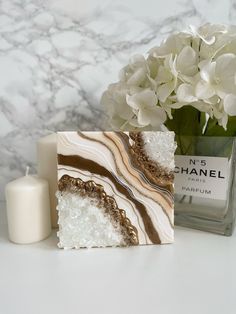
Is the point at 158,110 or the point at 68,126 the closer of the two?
the point at 158,110

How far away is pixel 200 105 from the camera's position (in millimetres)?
521

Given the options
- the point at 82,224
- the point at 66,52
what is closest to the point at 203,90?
the point at 82,224

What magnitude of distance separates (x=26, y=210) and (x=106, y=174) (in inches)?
5.7

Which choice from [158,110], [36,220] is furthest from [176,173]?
[36,220]

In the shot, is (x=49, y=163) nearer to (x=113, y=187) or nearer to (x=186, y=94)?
(x=113, y=187)

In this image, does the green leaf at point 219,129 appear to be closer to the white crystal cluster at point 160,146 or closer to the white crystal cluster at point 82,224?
the white crystal cluster at point 160,146

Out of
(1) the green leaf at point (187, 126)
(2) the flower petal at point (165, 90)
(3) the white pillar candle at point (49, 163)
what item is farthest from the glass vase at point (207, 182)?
(3) the white pillar candle at point (49, 163)

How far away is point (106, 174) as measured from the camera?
1.70ft

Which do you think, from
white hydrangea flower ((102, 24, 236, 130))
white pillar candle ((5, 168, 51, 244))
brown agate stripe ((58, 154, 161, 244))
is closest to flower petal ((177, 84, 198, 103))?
white hydrangea flower ((102, 24, 236, 130))

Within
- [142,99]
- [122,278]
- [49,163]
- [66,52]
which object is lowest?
[122,278]

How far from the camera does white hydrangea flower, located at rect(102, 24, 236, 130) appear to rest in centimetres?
50

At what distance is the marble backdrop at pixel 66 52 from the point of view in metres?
0.74

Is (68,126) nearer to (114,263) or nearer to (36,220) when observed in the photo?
(36,220)

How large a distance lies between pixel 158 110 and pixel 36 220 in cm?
27
